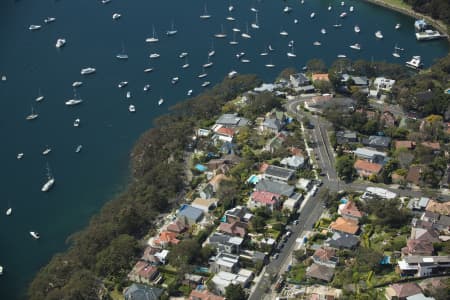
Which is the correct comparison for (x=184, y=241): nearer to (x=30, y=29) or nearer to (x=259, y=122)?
(x=259, y=122)

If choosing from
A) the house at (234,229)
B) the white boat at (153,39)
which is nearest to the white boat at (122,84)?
the white boat at (153,39)

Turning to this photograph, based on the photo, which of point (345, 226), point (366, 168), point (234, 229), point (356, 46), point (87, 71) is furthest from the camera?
point (356, 46)

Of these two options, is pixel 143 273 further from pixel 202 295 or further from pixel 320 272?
pixel 320 272

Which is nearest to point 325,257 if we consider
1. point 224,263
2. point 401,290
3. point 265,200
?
point 401,290

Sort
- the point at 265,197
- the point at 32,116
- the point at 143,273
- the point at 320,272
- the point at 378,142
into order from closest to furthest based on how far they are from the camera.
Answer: the point at 320,272 → the point at 143,273 → the point at 265,197 → the point at 378,142 → the point at 32,116

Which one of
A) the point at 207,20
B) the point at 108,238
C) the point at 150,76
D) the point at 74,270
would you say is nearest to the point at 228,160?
the point at 108,238

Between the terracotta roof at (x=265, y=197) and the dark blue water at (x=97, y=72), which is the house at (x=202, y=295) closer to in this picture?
the terracotta roof at (x=265, y=197)

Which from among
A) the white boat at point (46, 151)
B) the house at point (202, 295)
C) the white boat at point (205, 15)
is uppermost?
the house at point (202, 295)
